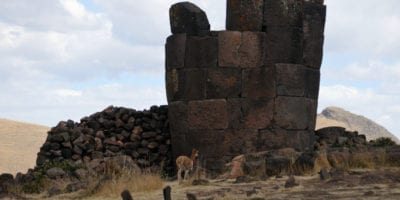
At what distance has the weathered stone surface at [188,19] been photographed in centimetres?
1694

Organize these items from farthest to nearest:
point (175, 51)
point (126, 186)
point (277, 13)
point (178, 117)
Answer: point (175, 51)
point (178, 117)
point (277, 13)
point (126, 186)

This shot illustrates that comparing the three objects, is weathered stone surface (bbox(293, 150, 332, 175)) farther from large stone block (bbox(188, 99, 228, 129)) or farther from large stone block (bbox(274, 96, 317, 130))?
large stone block (bbox(188, 99, 228, 129))

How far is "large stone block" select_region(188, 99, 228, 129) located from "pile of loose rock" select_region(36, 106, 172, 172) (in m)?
1.32

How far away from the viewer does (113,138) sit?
1773cm

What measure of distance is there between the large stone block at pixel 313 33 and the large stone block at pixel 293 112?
0.86 meters

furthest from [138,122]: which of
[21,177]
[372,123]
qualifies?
[372,123]

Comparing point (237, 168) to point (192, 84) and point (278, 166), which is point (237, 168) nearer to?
point (278, 166)

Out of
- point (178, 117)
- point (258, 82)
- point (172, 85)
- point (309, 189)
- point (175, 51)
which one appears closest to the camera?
point (309, 189)

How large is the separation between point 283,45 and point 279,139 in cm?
196

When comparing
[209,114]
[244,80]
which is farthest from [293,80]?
[209,114]

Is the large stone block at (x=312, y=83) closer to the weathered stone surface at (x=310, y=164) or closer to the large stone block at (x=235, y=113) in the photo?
the large stone block at (x=235, y=113)

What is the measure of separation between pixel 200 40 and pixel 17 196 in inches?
218

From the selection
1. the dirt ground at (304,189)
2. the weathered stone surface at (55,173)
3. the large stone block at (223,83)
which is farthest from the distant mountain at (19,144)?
the dirt ground at (304,189)

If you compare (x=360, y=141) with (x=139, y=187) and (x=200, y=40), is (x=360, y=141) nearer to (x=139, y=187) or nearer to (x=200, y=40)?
(x=200, y=40)
